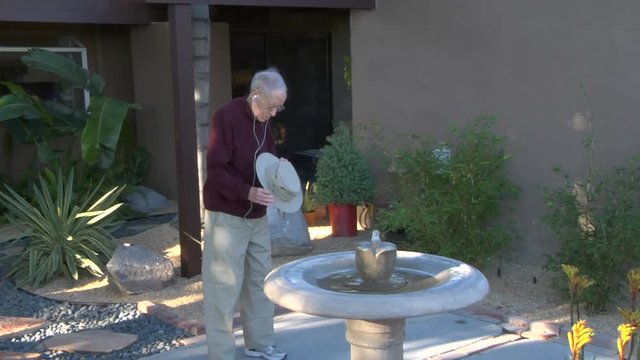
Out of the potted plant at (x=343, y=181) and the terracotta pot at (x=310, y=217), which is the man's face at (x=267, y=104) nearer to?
the potted plant at (x=343, y=181)

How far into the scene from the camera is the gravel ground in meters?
4.93

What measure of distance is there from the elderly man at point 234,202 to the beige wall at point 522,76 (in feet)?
9.83

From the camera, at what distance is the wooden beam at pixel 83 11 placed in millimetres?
6613

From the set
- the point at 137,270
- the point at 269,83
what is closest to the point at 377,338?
the point at 269,83

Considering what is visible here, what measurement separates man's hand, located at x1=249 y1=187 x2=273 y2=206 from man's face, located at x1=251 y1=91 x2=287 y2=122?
0.44 metres

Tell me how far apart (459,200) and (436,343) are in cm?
153

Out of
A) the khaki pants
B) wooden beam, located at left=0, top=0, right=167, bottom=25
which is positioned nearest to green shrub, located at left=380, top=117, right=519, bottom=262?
the khaki pants

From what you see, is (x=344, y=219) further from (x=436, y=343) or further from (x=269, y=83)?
(x=269, y=83)

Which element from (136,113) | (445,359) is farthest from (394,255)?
(136,113)

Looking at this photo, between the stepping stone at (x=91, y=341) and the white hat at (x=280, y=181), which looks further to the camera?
the stepping stone at (x=91, y=341)

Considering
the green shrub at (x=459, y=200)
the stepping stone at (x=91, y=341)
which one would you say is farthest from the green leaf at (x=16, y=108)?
the green shrub at (x=459, y=200)

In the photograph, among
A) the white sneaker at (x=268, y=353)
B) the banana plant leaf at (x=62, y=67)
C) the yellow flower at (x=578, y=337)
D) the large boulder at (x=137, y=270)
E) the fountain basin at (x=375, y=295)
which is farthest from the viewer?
the banana plant leaf at (x=62, y=67)

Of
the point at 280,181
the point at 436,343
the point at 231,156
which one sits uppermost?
the point at 231,156

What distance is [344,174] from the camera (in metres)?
7.77
